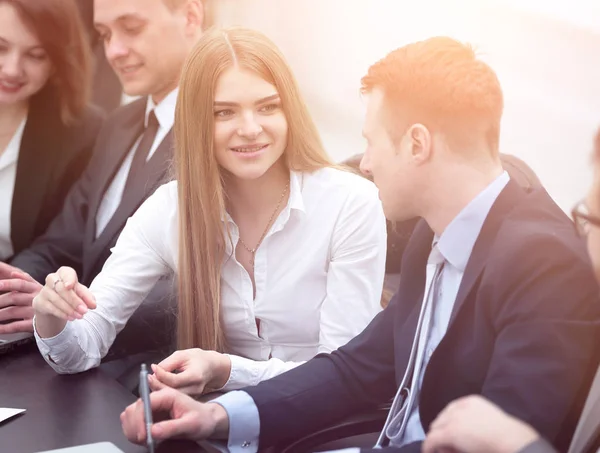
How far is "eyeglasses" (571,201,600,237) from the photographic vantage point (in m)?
1.03

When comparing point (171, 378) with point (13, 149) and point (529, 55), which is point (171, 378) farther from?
point (13, 149)

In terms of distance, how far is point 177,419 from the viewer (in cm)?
122

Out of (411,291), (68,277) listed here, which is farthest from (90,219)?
(411,291)

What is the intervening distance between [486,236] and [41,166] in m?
1.57

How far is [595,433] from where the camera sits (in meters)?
1.03

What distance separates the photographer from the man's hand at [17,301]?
69.9 inches

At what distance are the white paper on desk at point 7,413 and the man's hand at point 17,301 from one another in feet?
1.45

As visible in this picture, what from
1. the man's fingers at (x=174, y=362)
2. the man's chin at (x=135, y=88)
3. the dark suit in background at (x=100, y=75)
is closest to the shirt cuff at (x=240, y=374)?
the man's fingers at (x=174, y=362)

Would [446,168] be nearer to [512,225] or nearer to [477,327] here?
[512,225]

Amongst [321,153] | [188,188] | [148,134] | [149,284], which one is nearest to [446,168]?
[321,153]

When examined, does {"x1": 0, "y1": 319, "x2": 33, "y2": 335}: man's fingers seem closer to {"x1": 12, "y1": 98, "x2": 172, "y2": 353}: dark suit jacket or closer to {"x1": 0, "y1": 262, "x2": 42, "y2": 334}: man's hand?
{"x1": 0, "y1": 262, "x2": 42, "y2": 334}: man's hand

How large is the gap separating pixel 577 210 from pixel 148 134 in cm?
120

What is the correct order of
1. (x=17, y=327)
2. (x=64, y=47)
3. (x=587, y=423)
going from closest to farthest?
(x=587, y=423), (x=17, y=327), (x=64, y=47)

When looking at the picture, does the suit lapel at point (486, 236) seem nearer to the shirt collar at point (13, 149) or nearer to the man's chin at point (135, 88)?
the man's chin at point (135, 88)
